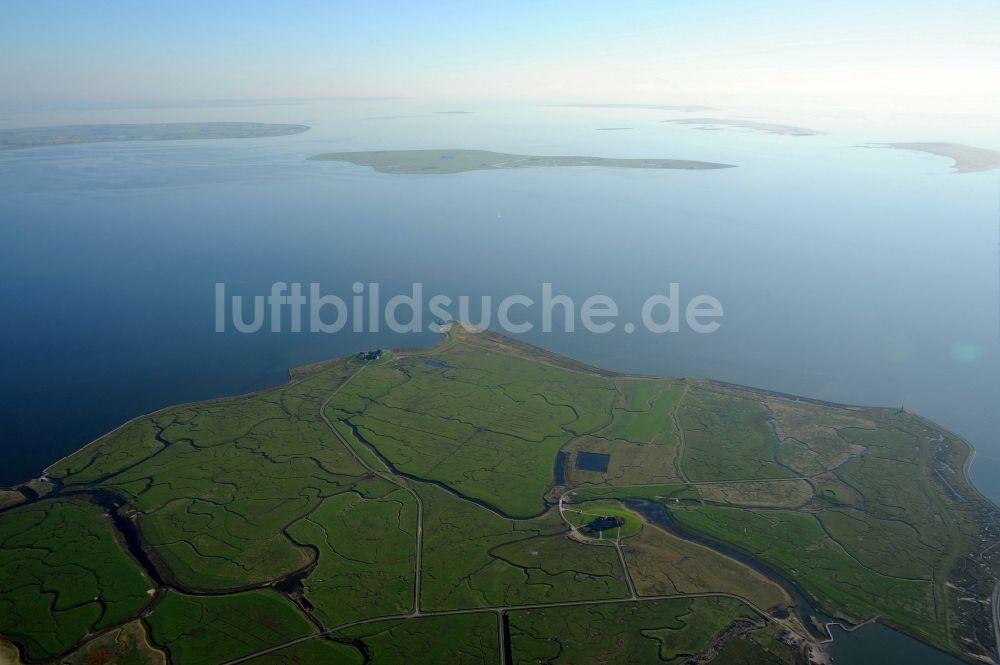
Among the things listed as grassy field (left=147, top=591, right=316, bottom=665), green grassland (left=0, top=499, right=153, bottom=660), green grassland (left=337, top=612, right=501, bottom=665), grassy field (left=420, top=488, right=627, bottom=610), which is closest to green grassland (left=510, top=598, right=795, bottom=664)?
grassy field (left=420, top=488, right=627, bottom=610)

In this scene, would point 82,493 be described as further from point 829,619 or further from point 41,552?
point 829,619

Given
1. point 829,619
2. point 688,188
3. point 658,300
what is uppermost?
point 688,188

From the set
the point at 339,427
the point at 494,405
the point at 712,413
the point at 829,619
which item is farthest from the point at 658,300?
the point at 829,619

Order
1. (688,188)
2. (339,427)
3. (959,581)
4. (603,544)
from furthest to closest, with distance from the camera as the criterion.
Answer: (688,188) < (339,427) < (603,544) < (959,581)

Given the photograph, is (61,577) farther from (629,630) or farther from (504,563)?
(629,630)

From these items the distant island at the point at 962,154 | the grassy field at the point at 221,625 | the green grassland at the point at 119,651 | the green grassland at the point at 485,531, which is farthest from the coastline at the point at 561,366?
the distant island at the point at 962,154

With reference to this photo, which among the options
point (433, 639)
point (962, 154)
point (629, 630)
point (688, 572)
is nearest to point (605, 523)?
point (688, 572)

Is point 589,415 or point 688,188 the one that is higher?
point 688,188
